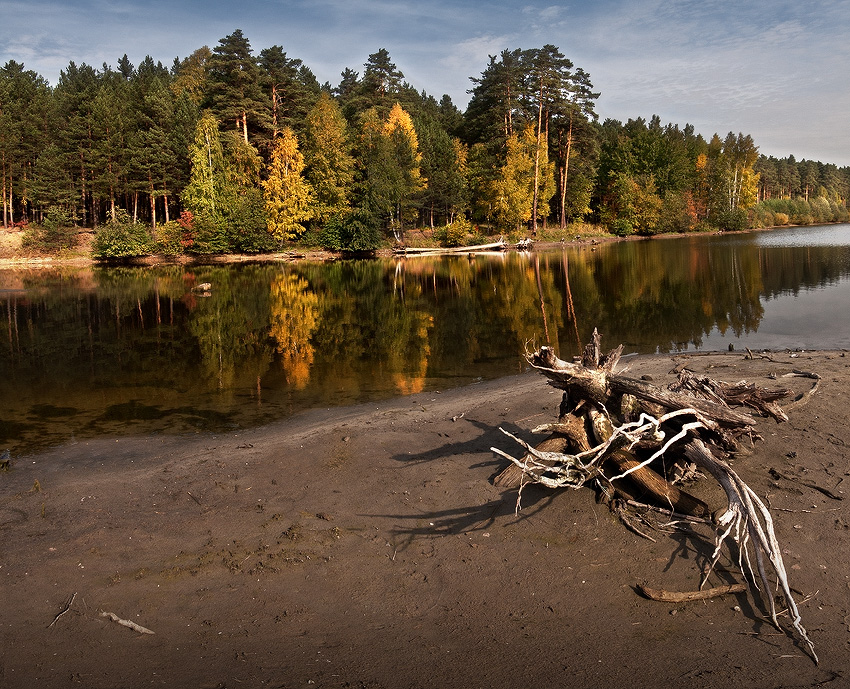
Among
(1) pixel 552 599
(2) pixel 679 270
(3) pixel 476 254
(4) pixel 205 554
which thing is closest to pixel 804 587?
(1) pixel 552 599

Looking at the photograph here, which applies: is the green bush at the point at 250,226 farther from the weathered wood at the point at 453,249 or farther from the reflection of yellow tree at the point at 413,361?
the reflection of yellow tree at the point at 413,361

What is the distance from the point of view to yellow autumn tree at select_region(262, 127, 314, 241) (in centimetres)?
6084

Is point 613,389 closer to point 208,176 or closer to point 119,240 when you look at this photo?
point 119,240

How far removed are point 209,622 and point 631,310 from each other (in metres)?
19.8

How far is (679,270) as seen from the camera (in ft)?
115

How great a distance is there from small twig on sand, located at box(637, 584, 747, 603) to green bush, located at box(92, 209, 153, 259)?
6153 centimetres

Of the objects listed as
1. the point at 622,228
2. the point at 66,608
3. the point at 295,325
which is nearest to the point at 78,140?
the point at 295,325

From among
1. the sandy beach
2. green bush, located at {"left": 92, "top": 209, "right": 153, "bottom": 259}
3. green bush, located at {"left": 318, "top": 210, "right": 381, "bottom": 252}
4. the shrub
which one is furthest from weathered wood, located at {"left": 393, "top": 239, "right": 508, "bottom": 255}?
the sandy beach

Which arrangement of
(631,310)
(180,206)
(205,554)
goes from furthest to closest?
(180,206) → (631,310) → (205,554)

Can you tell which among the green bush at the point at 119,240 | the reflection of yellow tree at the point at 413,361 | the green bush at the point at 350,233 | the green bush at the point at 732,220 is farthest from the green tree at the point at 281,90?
the green bush at the point at 732,220

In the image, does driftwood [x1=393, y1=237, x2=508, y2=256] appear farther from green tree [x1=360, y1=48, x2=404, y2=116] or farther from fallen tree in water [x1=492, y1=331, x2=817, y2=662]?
fallen tree in water [x1=492, y1=331, x2=817, y2=662]

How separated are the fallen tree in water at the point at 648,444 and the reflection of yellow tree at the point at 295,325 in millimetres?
7625

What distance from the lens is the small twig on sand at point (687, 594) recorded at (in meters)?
4.77

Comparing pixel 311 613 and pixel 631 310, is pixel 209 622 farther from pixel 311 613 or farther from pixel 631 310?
pixel 631 310
